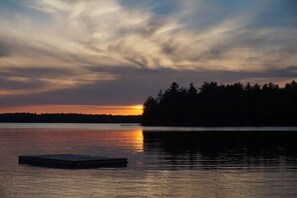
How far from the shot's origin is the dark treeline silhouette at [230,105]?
15650 cm

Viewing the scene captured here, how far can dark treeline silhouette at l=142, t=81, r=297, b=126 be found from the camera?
513 feet

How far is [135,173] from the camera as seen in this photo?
28188 mm

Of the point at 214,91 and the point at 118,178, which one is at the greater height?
the point at 214,91

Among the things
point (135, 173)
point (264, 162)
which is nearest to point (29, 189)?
point (135, 173)

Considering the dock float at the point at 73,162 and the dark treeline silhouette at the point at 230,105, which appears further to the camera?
the dark treeline silhouette at the point at 230,105

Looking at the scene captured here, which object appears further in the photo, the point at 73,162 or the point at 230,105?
the point at 230,105

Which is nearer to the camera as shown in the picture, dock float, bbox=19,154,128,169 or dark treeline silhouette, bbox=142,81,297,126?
dock float, bbox=19,154,128,169

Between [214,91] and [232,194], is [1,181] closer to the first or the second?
[232,194]

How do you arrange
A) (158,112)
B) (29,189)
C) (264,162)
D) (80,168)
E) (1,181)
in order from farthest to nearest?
(158,112)
(264,162)
(80,168)
(1,181)
(29,189)

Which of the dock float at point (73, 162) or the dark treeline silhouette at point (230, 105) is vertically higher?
the dark treeline silhouette at point (230, 105)

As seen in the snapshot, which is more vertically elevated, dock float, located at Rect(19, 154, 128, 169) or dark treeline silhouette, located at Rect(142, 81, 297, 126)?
dark treeline silhouette, located at Rect(142, 81, 297, 126)

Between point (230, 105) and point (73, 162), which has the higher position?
point (230, 105)

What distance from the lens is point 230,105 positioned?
546 ft

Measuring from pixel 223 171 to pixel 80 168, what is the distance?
8.82 metres
